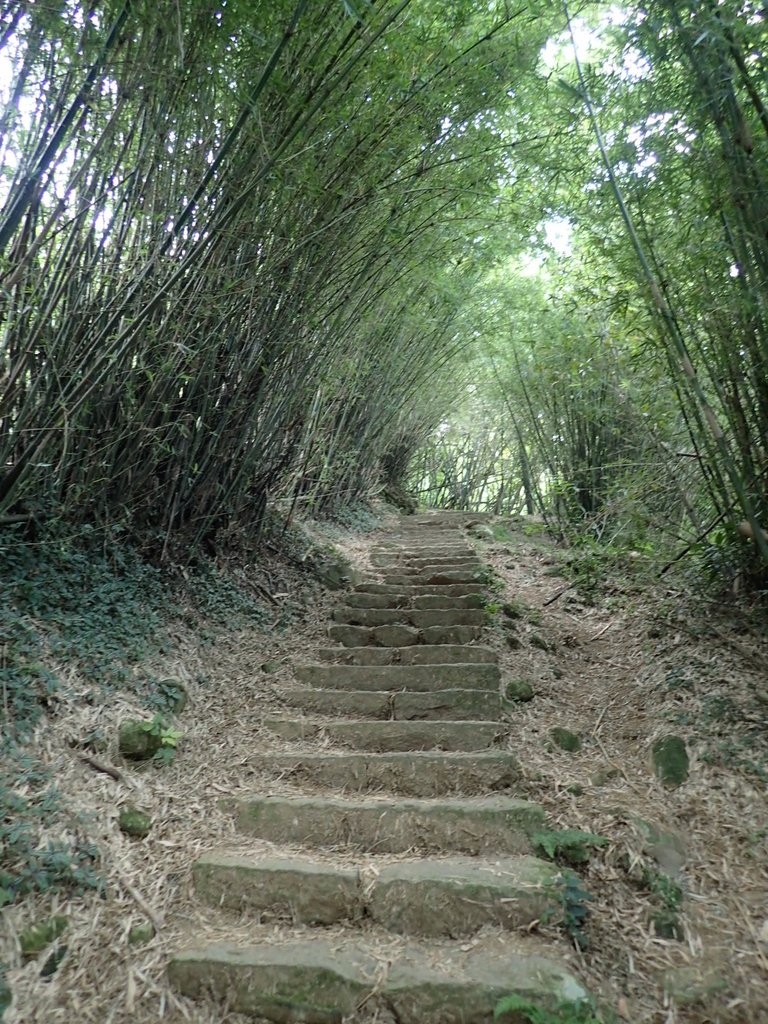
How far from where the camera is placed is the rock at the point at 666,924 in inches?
72.3

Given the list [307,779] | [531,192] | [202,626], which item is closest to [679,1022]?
[307,779]

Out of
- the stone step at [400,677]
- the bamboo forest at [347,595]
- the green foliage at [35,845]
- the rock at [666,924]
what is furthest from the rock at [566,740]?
the green foliage at [35,845]

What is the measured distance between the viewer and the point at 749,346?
269 cm

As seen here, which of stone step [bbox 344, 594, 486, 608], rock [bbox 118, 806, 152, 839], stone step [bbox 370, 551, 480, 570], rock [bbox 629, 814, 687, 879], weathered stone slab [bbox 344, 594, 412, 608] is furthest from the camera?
stone step [bbox 370, 551, 480, 570]

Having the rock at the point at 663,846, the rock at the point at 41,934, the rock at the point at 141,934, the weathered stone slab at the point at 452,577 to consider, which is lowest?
the rock at the point at 141,934

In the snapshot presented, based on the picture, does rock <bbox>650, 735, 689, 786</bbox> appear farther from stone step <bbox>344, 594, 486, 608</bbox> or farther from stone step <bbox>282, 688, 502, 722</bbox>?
stone step <bbox>344, 594, 486, 608</bbox>

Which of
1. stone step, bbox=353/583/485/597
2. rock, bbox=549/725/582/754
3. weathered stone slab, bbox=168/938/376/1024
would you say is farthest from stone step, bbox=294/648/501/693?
weathered stone slab, bbox=168/938/376/1024

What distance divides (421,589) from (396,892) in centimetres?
261

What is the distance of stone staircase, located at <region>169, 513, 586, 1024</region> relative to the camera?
172cm

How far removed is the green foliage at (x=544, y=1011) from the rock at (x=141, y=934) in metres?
0.97

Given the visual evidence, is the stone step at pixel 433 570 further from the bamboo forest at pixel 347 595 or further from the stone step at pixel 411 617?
the stone step at pixel 411 617

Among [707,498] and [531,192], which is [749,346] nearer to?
[707,498]

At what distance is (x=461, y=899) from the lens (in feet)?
6.41

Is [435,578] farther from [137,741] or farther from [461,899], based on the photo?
[461,899]
